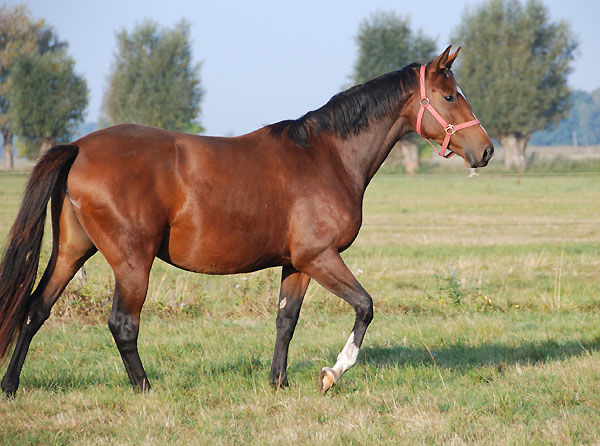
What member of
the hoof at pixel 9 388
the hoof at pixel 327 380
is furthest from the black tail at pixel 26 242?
the hoof at pixel 327 380

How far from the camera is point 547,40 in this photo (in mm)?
60938

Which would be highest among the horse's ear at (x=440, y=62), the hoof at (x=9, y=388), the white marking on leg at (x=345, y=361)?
the horse's ear at (x=440, y=62)

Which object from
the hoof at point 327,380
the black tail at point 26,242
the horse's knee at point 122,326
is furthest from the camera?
the hoof at point 327,380

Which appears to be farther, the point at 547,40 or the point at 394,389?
the point at 547,40

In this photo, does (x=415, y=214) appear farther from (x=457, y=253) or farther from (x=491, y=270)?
(x=491, y=270)

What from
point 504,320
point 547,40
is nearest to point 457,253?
point 504,320

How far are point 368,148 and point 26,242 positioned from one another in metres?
2.47

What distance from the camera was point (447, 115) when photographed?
16.4 ft

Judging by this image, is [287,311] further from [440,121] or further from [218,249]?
[440,121]

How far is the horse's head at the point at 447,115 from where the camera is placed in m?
4.96

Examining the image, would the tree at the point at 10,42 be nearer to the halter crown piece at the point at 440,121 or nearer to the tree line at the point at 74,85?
the tree line at the point at 74,85

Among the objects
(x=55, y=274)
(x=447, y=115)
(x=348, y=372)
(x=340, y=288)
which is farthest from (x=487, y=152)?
(x=55, y=274)

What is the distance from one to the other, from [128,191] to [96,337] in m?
2.61

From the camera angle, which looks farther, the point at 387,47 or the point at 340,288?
the point at 387,47
